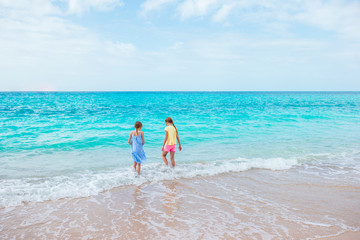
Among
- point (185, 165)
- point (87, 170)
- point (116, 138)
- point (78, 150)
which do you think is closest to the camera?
point (87, 170)

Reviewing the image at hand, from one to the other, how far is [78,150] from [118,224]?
245 inches

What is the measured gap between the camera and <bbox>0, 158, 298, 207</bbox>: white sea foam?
5.18m

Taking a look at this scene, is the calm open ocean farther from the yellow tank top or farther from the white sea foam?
the yellow tank top

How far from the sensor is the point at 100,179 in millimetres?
6102

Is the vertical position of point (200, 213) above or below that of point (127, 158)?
above

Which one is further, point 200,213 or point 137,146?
point 137,146

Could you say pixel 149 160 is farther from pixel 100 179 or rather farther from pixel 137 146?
pixel 100 179

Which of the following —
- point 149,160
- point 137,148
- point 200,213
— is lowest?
point 149,160

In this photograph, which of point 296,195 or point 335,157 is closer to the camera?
point 296,195

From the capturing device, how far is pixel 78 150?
9500 millimetres

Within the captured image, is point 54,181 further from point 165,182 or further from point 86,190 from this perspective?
point 165,182

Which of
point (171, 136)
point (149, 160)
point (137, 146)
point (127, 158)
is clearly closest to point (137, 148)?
point (137, 146)

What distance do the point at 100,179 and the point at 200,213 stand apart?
9.42ft

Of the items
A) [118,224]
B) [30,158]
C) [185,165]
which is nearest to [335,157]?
[185,165]
